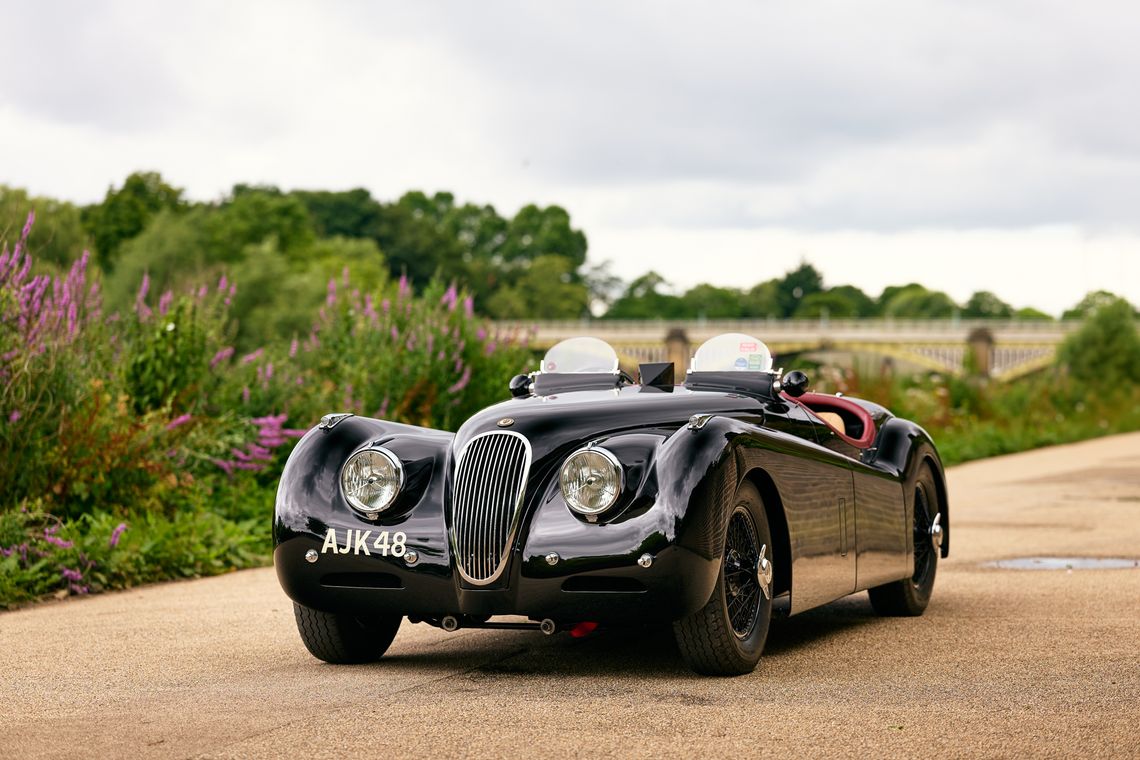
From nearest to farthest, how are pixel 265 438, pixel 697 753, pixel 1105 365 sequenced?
1. pixel 697 753
2. pixel 265 438
3. pixel 1105 365

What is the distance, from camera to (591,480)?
5.99 m

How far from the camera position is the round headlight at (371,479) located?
629cm

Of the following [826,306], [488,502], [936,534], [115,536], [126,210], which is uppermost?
[126,210]

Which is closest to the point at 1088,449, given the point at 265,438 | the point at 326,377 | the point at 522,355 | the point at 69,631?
the point at 522,355

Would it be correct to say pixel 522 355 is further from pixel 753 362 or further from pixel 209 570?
pixel 753 362

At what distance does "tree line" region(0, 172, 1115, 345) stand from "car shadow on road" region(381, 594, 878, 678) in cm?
381

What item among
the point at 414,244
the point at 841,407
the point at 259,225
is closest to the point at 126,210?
the point at 259,225

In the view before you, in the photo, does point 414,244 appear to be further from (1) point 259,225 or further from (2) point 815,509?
(2) point 815,509

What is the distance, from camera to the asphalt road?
4852 millimetres

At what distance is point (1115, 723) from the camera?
16.8 ft

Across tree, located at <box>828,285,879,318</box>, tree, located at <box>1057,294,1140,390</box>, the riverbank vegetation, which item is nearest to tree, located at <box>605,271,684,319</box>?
tree, located at <box>828,285,879,318</box>

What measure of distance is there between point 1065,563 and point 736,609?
5.28m

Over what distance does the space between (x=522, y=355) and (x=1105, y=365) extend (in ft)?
129

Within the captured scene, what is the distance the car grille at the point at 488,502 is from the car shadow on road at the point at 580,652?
0.49m
